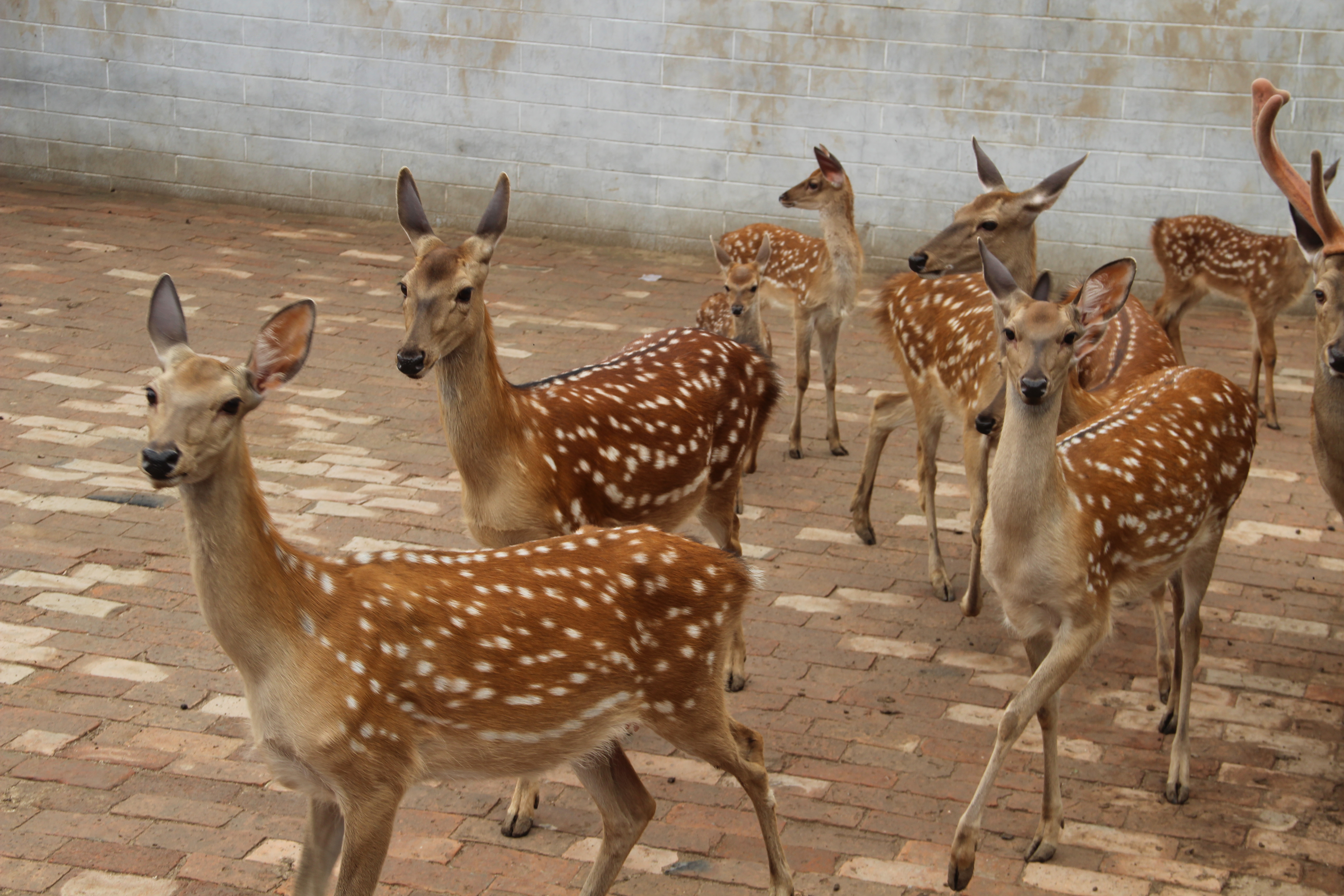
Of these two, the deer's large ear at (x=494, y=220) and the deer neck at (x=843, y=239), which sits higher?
the deer's large ear at (x=494, y=220)

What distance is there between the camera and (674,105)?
12.2 meters

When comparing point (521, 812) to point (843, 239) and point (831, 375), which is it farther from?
point (843, 239)

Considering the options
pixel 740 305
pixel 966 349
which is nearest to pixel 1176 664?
pixel 966 349

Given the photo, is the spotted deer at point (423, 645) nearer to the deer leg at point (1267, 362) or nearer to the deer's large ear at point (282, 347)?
the deer's large ear at point (282, 347)

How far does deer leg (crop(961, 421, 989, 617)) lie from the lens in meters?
6.35

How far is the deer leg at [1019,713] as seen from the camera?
4387 millimetres

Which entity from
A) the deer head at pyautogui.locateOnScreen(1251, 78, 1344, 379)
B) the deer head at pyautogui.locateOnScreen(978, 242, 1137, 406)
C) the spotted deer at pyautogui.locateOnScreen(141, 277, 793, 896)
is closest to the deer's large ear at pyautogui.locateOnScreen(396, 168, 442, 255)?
the spotted deer at pyautogui.locateOnScreen(141, 277, 793, 896)

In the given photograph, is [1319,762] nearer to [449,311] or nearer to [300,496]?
[449,311]

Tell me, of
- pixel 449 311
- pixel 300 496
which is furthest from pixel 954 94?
pixel 449 311

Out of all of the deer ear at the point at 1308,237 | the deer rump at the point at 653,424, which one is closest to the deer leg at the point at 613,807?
the deer rump at the point at 653,424

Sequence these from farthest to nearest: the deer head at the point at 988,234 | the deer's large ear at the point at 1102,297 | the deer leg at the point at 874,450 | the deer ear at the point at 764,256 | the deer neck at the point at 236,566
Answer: the deer ear at the point at 764,256
the deer leg at the point at 874,450
the deer head at the point at 988,234
the deer's large ear at the point at 1102,297
the deer neck at the point at 236,566

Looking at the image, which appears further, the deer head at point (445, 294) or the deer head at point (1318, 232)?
the deer head at point (1318, 232)

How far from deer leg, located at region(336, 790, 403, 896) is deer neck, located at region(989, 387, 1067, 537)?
221cm

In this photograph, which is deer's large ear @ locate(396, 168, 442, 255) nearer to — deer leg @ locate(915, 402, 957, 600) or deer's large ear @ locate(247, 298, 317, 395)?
deer's large ear @ locate(247, 298, 317, 395)
